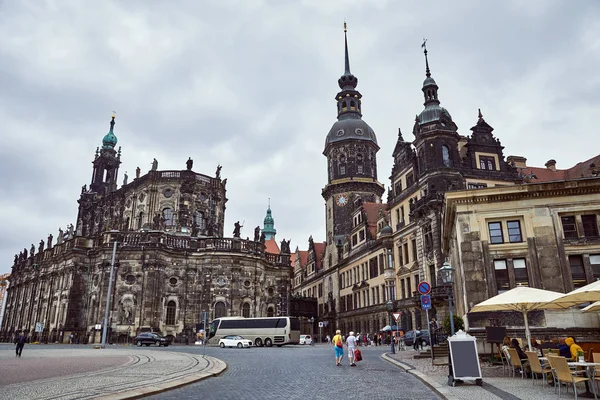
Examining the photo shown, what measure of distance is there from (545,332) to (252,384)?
50.0ft

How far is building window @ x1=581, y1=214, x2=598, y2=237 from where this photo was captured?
2347cm

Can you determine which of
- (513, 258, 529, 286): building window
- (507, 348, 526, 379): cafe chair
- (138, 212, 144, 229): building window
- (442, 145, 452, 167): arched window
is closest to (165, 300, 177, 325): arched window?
(138, 212, 144, 229): building window

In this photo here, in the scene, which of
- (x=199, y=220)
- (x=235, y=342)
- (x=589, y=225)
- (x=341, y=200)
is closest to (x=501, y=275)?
(x=589, y=225)

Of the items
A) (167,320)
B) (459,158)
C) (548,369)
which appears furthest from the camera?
(167,320)

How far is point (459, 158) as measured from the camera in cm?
4603

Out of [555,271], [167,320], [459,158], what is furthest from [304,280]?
[555,271]

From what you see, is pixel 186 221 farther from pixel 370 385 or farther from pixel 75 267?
pixel 370 385

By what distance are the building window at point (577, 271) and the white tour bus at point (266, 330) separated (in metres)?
26.2

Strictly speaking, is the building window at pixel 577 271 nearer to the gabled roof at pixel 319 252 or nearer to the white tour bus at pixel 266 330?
the white tour bus at pixel 266 330

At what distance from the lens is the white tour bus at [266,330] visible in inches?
1695

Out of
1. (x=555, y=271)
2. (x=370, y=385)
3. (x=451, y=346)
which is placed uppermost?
(x=555, y=271)

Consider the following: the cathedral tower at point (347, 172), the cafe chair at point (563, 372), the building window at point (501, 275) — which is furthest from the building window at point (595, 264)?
the cathedral tower at point (347, 172)

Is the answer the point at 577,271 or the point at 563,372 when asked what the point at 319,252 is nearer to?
the point at 577,271

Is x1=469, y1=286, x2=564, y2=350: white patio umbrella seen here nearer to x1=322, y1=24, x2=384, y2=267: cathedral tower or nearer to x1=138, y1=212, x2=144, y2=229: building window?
x1=138, y1=212, x2=144, y2=229: building window
